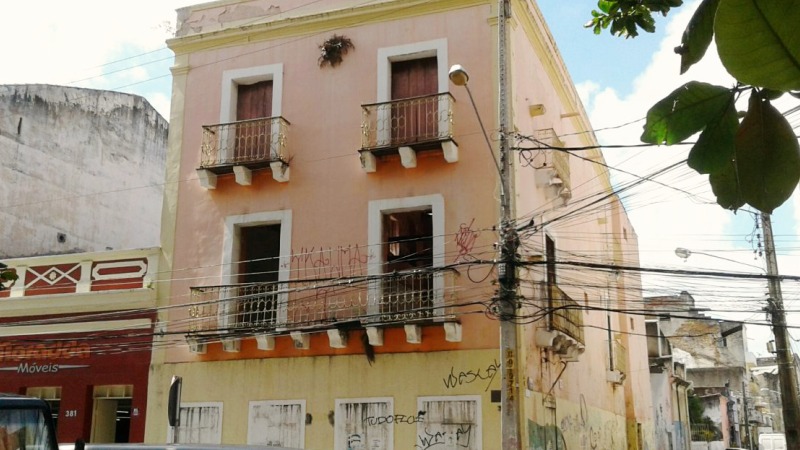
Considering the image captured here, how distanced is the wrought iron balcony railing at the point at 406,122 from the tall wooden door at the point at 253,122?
2.13m

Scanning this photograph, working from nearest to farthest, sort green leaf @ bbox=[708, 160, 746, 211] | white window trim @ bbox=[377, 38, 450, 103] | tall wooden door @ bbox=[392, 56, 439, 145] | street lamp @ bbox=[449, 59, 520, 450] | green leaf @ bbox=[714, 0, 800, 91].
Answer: green leaf @ bbox=[714, 0, 800, 91], green leaf @ bbox=[708, 160, 746, 211], street lamp @ bbox=[449, 59, 520, 450], tall wooden door @ bbox=[392, 56, 439, 145], white window trim @ bbox=[377, 38, 450, 103]

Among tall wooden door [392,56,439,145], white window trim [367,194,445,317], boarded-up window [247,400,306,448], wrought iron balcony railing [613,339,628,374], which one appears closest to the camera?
white window trim [367,194,445,317]

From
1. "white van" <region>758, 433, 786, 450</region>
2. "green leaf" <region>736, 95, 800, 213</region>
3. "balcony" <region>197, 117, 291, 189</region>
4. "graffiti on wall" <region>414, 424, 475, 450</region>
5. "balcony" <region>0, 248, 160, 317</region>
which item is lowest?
"white van" <region>758, 433, 786, 450</region>

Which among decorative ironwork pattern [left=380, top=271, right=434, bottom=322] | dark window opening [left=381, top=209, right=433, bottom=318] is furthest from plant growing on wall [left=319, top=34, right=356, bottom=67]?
decorative ironwork pattern [left=380, top=271, right=434, bottom=322]

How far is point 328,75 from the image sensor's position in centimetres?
1667

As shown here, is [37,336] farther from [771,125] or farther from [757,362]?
[757,362]

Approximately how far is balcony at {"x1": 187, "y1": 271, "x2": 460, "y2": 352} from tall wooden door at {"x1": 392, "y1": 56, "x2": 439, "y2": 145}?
8.81 ft

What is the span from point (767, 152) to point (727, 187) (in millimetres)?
214

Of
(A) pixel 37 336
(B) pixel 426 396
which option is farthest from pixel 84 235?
(B) pixel 426 396

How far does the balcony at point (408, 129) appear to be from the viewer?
15.0m

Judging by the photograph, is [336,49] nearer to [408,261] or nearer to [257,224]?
[257,224]

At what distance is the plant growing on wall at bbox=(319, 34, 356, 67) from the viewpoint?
16.6 metres

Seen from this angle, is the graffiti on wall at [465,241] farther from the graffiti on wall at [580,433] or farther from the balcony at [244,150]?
the balcony at [244,150]

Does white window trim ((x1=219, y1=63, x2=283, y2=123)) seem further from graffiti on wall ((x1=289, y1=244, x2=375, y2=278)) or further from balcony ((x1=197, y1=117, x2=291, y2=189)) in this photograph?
graffiti on wall ((x1=289, y1=244, x2=375, y2=278))
